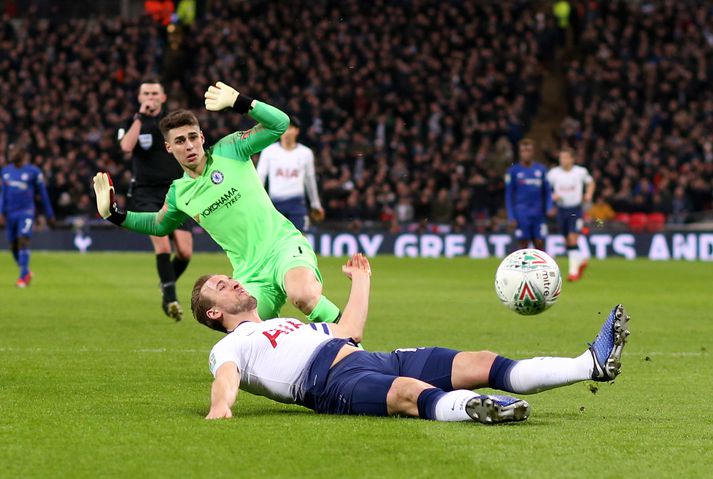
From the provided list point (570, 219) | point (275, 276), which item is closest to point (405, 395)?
point (275, 276)

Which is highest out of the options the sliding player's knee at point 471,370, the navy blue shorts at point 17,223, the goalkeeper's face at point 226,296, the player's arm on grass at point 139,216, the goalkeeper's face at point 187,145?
the goalkeeper's face at point 187,145

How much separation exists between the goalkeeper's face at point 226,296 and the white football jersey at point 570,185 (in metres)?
15.9

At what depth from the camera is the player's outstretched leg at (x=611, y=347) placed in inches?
255

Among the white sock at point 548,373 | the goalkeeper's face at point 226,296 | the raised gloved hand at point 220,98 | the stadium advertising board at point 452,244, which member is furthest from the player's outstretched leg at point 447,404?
the stadium advertising board at point 452,244

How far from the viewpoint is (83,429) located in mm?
6441

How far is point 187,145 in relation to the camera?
8367 millimetres

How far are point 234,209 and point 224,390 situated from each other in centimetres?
214

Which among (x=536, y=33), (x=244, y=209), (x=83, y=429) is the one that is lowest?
(x=83, y=429)

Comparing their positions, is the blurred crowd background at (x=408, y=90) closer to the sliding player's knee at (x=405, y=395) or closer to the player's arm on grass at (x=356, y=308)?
the player's arm on grass at (x=356, y=308)

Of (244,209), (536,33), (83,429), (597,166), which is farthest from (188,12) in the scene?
(83,429)

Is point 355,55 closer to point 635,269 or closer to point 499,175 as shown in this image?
point 499,175

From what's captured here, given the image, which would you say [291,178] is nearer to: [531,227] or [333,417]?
[531,227]

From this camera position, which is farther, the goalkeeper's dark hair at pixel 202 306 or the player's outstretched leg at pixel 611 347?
the goalkeeper's dark hair at pixel 202 306

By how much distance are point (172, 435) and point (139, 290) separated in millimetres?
12834
